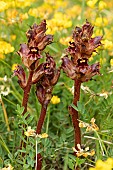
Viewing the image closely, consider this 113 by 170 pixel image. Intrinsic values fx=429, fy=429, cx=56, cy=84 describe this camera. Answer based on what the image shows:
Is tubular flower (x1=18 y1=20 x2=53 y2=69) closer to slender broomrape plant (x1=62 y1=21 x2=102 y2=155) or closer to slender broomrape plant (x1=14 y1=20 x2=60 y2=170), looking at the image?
slender broomrape plant (x1=14 y1=20 x2=60 y2=170)

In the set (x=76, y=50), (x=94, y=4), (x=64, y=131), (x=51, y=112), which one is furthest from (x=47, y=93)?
(x=94, y=4)

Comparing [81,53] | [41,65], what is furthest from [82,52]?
[41,65]

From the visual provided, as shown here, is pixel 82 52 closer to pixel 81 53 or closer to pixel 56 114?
pixel 81 53

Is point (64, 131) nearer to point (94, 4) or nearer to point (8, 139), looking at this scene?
point (8, 139)

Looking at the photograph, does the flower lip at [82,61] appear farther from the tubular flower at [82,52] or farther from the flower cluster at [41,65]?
the flower cluster at [41,65]

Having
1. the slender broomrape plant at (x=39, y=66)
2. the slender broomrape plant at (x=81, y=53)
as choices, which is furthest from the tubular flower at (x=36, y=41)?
the slender broomrape plant at (x=81, y=53)

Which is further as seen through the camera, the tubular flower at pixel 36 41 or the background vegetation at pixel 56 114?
the background vegetation at pixel 56 114
